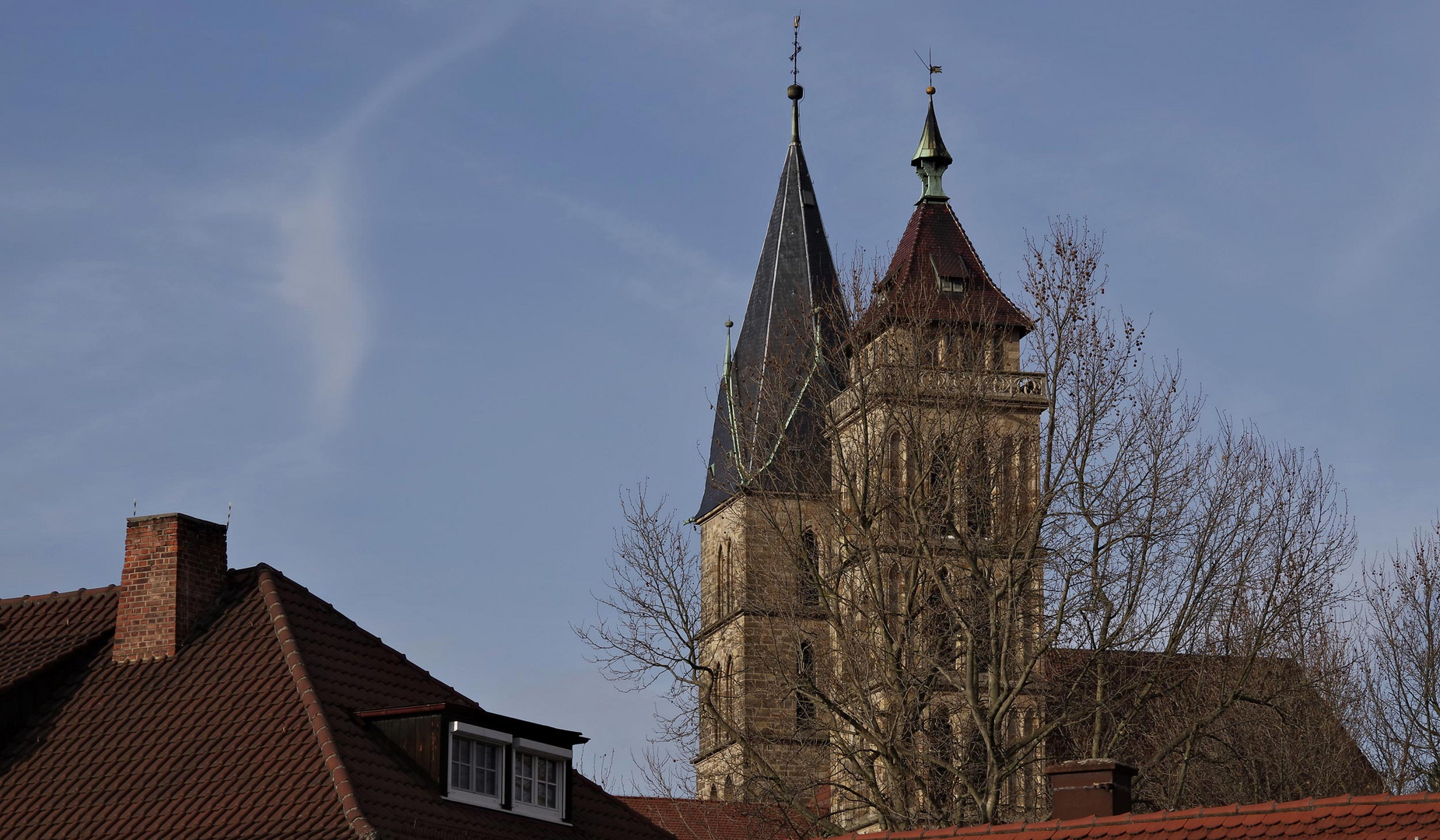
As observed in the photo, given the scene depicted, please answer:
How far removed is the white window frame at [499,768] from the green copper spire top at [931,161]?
39261mm

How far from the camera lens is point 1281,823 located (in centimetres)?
1695

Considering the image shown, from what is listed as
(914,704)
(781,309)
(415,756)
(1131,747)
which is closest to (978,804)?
(914,704)

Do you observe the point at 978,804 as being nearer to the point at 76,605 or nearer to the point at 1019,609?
the point at 1019,609

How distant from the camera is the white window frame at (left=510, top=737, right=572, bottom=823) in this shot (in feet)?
76.3

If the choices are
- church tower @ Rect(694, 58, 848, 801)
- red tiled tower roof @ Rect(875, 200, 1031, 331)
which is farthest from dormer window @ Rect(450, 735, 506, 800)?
red tiled tower roof @ Rect(875, 200, 1031, 331)

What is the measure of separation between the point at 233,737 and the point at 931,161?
42402mm

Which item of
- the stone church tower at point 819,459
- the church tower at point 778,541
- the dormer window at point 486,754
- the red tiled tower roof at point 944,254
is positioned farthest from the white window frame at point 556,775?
the red tiled tower roof at point 944,254

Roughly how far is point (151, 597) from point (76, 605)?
1.91 m

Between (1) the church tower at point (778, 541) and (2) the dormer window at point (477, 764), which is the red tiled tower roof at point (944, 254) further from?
(2) the dormer window at point (477, 764)

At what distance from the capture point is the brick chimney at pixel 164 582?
23.7m

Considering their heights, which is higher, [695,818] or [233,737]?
[695,818]

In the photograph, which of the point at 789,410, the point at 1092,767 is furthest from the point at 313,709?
the point at 789,410

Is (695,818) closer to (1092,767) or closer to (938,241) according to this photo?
(938,241)

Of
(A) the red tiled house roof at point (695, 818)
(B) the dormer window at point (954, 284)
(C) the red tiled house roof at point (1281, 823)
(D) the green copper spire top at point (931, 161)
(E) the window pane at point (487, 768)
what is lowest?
(C) the red tiled house roof at point (1281, 823)
